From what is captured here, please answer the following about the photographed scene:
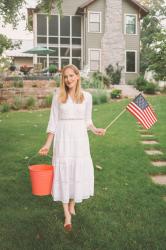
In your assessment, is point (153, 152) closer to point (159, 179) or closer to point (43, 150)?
point (159, 179)

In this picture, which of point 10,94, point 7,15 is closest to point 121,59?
point 10,94

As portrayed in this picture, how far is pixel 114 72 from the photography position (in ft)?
99.3

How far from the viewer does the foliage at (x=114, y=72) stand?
29.6 m

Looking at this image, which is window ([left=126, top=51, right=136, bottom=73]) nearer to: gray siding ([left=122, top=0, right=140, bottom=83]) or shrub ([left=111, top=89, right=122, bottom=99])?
gray siding ([left=122, top=0, right=140, bottom=83])

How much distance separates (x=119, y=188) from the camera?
576 centimetres

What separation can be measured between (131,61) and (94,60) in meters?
3.10

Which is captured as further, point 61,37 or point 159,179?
point 61,37

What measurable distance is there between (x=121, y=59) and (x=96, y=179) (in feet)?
85.1

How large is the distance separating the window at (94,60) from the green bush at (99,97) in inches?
485

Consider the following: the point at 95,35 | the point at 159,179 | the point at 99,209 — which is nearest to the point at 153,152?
the point at 159,179

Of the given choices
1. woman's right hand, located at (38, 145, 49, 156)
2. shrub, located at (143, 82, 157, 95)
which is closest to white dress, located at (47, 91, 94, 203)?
woman's right hand, located at (38, 145, 49, 156)

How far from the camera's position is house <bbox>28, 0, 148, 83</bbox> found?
30.9m

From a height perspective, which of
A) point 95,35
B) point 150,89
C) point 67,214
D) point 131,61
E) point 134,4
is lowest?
point 67,214

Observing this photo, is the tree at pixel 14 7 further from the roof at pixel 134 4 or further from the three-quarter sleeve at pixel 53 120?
the roof at pixel 134 4
